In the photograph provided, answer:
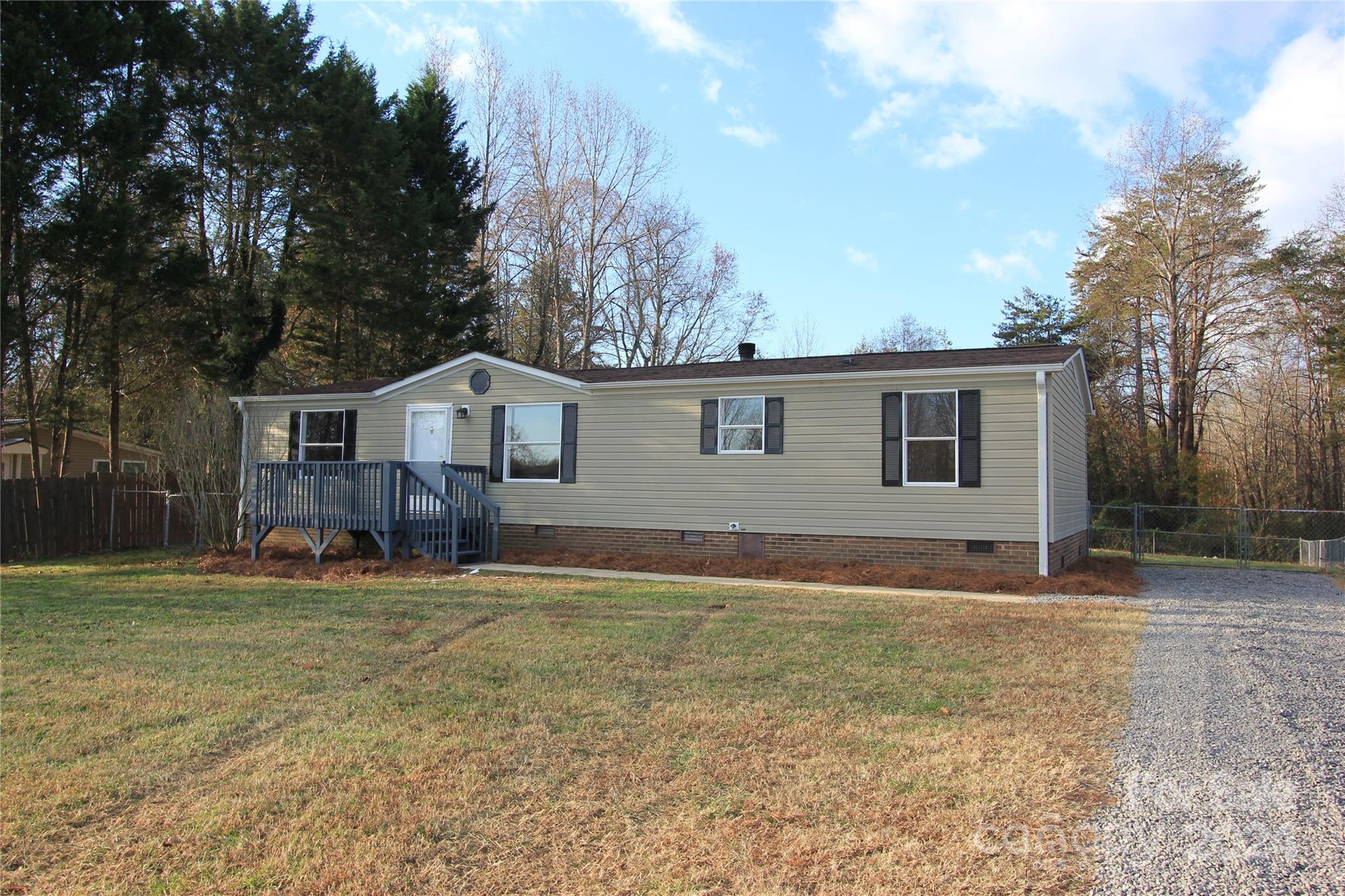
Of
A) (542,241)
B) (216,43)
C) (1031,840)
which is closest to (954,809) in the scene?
(1031,840)

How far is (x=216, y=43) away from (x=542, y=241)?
11.0 meters

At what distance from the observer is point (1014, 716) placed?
4.75m

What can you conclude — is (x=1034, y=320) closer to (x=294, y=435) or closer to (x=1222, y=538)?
(x=1222, y=538)

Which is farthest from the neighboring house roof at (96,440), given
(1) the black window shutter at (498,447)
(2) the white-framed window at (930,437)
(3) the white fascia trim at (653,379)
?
(2) the white-framed window at (930,437)

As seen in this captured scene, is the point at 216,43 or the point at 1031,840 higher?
the point at 216,43

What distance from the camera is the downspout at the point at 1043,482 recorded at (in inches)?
420

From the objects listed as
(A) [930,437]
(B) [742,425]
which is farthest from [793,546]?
(A) [930,437]

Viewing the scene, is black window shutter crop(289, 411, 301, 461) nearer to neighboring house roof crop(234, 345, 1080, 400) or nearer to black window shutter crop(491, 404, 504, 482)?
neighboring house roof crop(234, 345, 1080, 400)

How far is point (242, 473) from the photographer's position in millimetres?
14930

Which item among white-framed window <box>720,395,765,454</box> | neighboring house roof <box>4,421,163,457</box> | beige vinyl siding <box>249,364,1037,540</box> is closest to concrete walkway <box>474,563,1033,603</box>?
beige vinyl siding <box>249,364,1037,540</box>

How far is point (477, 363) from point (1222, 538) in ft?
54.4

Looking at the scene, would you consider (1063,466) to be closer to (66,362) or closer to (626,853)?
(626,853)

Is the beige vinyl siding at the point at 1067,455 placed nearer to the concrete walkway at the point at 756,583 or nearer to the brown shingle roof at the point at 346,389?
the concrete walkway at the point at 756,583

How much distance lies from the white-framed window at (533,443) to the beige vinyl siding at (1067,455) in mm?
7321
